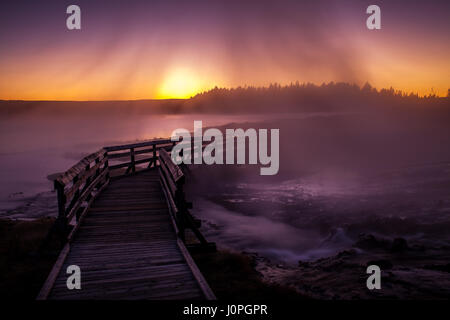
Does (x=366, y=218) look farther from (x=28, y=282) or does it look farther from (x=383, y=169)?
(x=383, y=169)

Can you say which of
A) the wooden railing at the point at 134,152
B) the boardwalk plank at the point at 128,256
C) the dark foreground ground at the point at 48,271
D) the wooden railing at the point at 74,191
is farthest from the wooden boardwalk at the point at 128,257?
the wooden railing at the point at 134,152

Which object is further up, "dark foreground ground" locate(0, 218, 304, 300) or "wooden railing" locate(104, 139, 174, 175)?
"wooden railing" locate(104, 139, 174, 175)

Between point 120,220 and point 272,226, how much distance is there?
35.9ft

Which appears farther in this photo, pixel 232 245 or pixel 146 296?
pixel 232 245

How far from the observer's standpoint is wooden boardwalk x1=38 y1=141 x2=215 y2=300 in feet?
16.7

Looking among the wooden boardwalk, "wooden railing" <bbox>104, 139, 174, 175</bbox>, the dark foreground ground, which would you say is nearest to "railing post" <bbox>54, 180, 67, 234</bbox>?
the wooden boardwalk

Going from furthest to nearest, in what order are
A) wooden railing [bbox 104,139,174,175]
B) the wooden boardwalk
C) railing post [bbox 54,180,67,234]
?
wooden railing [bbox 104,139,174,175], railing post [bbox 54,180,67,234], the wooden boardwalk

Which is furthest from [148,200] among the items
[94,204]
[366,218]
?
[366,218]

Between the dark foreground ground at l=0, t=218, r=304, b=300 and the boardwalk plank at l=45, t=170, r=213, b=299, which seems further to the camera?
the dark foreground ground at l=0, t=218, r=304, b=300

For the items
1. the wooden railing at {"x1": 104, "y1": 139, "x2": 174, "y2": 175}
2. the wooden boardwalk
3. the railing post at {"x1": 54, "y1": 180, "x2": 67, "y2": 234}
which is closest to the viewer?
the wooden boardwalk

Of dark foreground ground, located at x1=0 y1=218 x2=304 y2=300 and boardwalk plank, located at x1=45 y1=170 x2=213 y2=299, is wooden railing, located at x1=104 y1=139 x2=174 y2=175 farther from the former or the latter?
dark foreground ground, located at x1=0 y1=218 x2=304 y2=300

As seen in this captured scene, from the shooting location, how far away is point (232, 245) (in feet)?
49.9

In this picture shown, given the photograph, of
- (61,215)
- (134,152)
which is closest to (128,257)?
(61,215)
